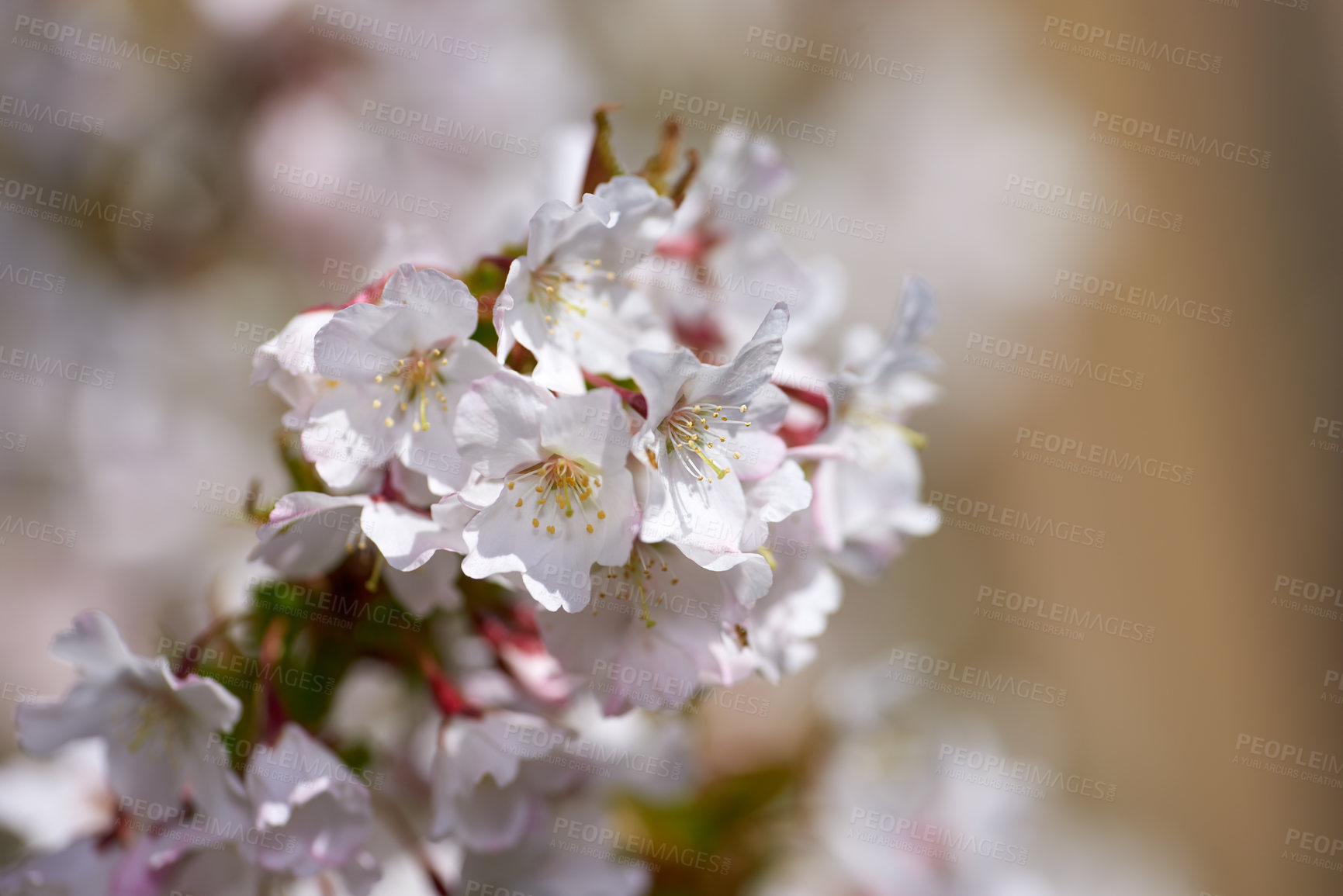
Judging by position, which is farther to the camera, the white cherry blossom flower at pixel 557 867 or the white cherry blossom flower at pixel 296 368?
the white cherry blossom flower at pixel 557 867

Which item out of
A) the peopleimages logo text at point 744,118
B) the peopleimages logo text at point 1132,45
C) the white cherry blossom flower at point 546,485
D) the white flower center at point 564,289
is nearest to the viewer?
the white cherry blossom flower at point 546,485

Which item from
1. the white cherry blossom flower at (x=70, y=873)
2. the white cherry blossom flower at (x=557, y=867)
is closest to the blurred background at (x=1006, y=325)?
the white cherry blossom flower at (x=557, y=867)

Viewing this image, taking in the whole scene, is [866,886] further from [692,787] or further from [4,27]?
[4,27]

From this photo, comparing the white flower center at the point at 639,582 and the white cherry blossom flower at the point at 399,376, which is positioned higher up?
the white cherry blossom flower at the point at 399,376

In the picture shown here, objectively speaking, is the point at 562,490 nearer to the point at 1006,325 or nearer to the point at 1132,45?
the point at 1006,325

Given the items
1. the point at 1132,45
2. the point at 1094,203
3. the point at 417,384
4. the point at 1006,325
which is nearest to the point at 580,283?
the point at 417,384

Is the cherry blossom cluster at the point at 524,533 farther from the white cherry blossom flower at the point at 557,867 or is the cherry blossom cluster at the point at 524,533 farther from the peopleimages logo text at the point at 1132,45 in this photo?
the peopleimages logo text at the point at 1132,45

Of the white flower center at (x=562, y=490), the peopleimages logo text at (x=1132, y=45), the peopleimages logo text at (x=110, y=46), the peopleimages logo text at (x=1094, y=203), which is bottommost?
the white flower center at (x=562, y=490)
